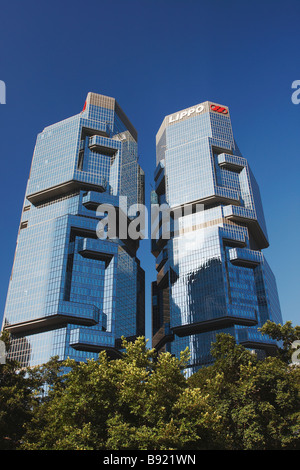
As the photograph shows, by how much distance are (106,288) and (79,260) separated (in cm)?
1138

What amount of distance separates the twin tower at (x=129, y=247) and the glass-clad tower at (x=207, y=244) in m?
0.38

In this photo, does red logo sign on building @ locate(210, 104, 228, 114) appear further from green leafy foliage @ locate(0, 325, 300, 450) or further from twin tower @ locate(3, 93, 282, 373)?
green leafy foliage @ locate(0, 325, 300, 450)

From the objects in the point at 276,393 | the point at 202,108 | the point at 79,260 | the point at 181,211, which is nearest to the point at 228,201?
the point at 181,211

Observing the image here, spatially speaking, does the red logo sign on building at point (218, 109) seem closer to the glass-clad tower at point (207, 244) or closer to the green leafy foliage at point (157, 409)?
the glass-clad tower at point (207, 244)

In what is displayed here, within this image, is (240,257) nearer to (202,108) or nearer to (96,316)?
(96,316)

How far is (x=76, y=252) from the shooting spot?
129 m

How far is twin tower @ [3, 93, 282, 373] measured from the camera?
12188 centimetres

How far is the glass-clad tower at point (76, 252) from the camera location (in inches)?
4675

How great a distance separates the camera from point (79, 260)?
128250 millimetres

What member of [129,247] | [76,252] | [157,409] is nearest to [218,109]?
[129,247]

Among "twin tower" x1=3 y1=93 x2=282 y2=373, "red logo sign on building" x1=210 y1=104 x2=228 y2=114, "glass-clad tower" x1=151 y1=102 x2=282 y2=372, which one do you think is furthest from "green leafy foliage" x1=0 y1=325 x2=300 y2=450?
"red logo sign on building" x1=210 y1=104 x2=228 y2=114

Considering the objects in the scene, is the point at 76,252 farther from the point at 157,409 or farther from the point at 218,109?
the point at 157,409

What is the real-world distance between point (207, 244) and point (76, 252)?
40.4 m

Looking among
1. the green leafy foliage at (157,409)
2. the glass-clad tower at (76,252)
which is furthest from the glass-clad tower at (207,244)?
the green leafy foliage at (157,409)
